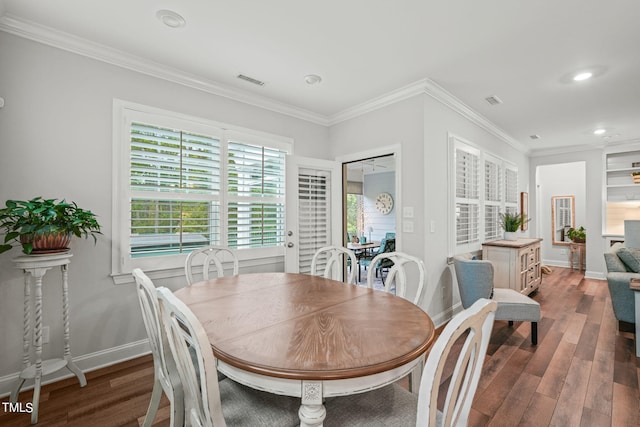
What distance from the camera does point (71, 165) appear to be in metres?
2.35

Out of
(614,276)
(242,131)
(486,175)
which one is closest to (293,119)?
(242,131)

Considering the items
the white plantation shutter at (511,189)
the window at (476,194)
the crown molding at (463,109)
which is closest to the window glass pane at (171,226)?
the crown molding at (463,109)

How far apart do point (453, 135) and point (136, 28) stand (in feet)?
11.0

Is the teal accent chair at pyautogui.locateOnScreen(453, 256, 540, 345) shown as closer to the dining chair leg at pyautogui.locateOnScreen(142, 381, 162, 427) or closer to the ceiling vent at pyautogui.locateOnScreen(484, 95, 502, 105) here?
the ceiling vent at pyautogui.locateOnScreen(484, 95, 502, 105)

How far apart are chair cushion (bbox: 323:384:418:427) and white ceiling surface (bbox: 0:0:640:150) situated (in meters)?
2.28

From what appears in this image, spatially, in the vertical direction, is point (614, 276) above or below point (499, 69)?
below

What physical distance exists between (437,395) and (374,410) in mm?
419

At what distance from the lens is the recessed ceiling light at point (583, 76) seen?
292 centimetres

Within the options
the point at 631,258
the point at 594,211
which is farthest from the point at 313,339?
the point at 594,211

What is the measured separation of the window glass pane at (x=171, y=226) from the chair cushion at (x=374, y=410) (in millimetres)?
2206

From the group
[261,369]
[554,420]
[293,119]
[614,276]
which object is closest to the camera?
[261,369]

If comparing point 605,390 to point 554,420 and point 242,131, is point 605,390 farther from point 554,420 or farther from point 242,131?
point 242,131

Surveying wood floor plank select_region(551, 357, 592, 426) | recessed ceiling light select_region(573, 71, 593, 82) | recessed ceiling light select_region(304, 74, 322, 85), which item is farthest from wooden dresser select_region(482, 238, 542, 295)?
recessed ceiling light select_region(304, 74, 322, 85)

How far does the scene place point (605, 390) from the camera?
7.09 ft
